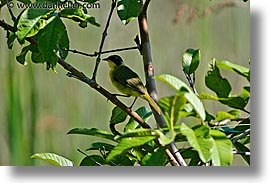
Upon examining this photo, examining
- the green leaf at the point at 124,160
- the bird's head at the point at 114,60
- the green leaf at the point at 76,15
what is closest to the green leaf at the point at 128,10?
the green leaf at the point at 76,15

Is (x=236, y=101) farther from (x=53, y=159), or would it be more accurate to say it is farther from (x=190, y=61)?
(x=53, y=159)

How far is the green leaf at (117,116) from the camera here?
126cm

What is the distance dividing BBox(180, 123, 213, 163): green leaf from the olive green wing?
0.39m

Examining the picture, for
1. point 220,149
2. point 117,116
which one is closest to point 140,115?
point 117,116

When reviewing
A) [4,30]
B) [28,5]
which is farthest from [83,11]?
[4,30]

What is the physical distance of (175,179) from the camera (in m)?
1.25

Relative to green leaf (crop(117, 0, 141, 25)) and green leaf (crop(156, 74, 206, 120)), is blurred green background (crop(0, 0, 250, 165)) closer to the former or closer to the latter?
green leaf (crop(117, 0, 141, 25))

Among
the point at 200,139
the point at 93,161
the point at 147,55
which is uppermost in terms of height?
the point at 147,55

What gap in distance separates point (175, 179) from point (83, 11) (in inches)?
15.3

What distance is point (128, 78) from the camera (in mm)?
1280

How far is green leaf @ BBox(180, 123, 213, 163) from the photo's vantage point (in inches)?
33.4

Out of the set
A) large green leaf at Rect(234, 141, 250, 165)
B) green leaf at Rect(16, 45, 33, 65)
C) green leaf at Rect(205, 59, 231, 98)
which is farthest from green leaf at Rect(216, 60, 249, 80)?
green leaf at Rect(16, 45, 33, 65)

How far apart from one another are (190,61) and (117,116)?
188mm

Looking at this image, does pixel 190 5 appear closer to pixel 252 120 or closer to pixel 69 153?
pixel 252 120
